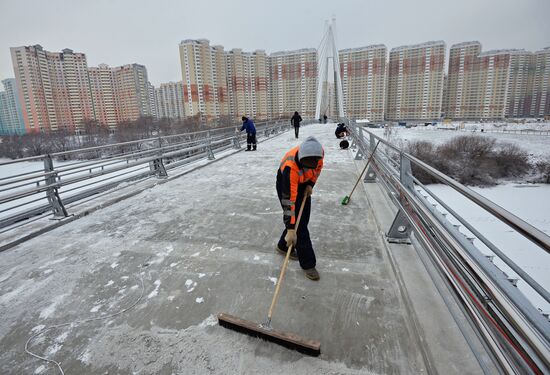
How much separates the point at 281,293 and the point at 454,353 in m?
1.47

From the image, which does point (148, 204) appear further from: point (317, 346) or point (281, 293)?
point (317, 346)

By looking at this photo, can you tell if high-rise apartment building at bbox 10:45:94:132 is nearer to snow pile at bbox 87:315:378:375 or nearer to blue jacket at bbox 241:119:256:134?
blue jacket at bbox 241:119:256:134

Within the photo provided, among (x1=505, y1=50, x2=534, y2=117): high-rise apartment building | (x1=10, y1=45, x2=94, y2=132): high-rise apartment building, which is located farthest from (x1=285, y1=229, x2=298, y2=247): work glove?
(x1=505, y1=50, x2=534, y2=117): high-rise apartment building

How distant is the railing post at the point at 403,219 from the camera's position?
11.3 feet

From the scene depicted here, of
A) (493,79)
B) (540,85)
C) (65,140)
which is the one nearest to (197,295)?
(65,140)

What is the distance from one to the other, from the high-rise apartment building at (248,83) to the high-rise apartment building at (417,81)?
148ft

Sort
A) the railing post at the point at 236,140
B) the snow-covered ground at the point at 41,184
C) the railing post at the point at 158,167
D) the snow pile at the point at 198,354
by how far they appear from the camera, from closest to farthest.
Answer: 1. the snow pile at the point at 198,354
2. the snow-covered ground at the point at 41,184
3. the railing post at the point at 158,167
4. the railing post at the point at 236,140

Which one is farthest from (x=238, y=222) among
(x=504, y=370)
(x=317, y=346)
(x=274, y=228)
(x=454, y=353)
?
(x=504, y=370)

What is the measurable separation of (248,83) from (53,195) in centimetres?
6818

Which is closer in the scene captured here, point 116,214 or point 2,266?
point 2,266

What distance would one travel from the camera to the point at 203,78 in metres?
64.5

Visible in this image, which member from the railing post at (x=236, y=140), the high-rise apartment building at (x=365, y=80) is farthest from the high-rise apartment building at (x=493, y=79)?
the railing post at (x=236, y=140)

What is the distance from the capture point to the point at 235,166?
9648 millimetres

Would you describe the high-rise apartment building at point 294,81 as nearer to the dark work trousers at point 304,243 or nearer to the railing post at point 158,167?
the railing post at point 158,167
